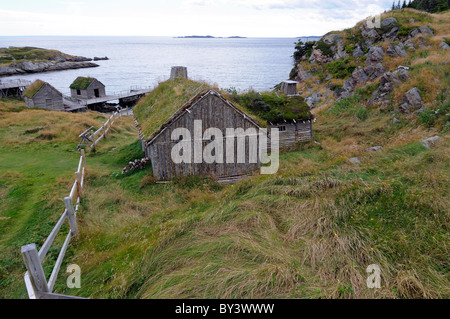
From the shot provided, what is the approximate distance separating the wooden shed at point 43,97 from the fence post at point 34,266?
3864 centimetres

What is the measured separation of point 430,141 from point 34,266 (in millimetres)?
16636

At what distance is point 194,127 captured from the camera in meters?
13.8

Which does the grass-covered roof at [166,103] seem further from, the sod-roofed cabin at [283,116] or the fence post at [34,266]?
the fence post at [34,266]

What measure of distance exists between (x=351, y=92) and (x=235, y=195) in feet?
78.0

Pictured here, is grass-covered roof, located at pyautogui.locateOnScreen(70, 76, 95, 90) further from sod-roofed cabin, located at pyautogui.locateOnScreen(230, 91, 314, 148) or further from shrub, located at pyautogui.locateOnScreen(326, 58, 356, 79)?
shrub, located at pyautogui.locateOnScreen(326, 58, 356, 79)

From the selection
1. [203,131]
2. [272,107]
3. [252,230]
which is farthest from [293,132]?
[252,230]

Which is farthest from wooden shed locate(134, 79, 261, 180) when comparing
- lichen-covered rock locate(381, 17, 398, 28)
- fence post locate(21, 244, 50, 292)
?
lichen-covered rock locate(381, 17, 398, 28)

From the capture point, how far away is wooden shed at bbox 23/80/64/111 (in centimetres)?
3641

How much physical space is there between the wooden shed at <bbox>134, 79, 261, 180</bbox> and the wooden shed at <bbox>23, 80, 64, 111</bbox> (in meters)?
29.1

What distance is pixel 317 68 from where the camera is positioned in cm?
4325

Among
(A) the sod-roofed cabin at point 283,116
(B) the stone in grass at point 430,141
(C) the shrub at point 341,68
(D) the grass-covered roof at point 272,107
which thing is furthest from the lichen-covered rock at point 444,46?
(B) the stone in grass at point 430,141

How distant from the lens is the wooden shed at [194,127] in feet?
44.3

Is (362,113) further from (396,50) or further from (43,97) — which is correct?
(43,97)

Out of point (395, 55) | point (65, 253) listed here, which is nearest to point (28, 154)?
point (65, 253)
